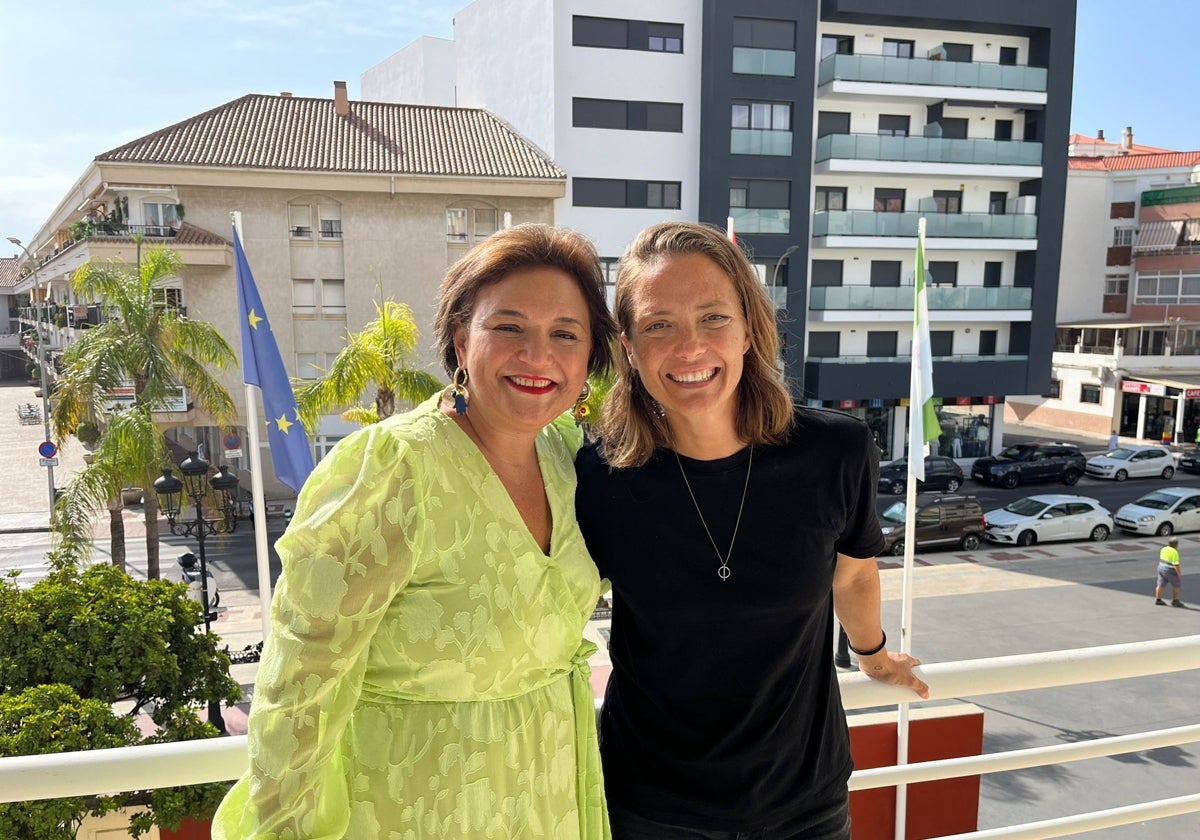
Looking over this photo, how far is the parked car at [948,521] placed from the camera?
2097 cm

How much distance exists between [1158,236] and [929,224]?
53.2ft

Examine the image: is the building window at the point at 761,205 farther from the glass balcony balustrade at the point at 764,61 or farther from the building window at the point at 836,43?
the building window at the point at 836,43

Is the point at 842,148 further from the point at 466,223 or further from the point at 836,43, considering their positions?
the point at 466,223

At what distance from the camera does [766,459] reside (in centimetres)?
199

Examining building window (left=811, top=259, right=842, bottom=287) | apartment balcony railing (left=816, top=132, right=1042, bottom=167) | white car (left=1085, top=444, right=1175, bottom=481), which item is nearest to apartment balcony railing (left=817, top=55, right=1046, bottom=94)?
apartment balcony railing (left=816, top=132, right=1042, bottom=167)

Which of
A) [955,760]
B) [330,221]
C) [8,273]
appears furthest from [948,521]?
[8,273]

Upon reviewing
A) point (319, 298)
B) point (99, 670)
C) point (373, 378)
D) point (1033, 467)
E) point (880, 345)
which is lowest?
point (1033, 467)

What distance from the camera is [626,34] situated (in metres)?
26.2

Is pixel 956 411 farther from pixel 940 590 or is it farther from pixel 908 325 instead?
pixel 940 590

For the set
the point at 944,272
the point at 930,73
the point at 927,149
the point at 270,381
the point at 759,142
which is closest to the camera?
the point at 270,381

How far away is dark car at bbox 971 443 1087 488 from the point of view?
2741 cm

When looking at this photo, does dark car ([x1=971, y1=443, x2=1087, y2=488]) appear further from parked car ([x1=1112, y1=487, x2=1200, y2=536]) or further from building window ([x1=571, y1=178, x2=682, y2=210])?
building window ([x1=571, y1=178, x2=682, y2=210])

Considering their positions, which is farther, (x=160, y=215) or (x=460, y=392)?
(x=160, y=215)

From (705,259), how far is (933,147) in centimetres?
2910
